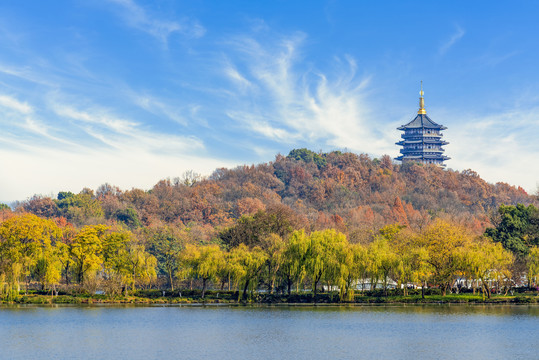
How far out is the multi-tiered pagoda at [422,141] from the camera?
150m

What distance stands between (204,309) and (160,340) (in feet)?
48.9

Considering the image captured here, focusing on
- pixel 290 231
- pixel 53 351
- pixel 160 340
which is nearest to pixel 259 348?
pixel 160 340

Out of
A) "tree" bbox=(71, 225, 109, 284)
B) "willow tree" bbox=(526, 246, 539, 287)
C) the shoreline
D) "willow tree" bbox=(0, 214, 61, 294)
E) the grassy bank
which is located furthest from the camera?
"tree" bbox=(71, 225, 109, 284)

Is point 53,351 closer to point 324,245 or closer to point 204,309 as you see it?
point 204,309

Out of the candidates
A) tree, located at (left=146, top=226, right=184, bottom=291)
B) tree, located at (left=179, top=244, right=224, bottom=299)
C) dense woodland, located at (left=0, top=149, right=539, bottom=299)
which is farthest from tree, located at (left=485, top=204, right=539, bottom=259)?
tree, located at (left=146, top=226, right=184, bottom=291)

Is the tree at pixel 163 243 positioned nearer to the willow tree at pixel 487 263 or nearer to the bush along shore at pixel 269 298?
the bush along shore at pixel 269 298

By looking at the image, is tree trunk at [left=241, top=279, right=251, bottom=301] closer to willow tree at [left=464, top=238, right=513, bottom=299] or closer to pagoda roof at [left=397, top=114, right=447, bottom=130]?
willow tree at [left=464, top=238, right=513, bottom=299]

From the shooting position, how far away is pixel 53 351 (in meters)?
28.0

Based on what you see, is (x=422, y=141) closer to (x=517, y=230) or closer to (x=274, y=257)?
(x=517, y=230)

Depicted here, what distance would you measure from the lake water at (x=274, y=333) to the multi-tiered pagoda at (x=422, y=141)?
108246mm

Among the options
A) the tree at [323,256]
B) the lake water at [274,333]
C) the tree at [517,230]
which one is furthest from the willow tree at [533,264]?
the tree at [323,256]

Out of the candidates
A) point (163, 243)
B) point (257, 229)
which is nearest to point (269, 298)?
point (257, 229)

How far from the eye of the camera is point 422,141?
501 feet

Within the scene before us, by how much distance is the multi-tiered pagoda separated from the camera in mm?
149750
